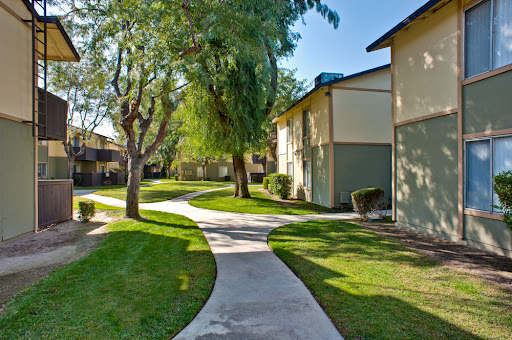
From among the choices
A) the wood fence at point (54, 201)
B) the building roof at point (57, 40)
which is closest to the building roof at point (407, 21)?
the building roof at point (57, 40)

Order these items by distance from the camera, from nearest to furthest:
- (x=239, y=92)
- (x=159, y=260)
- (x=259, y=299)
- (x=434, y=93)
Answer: (x=259, y=299)
(x=159, y=260)
(x=434, y=93)
(x=239, y=92)

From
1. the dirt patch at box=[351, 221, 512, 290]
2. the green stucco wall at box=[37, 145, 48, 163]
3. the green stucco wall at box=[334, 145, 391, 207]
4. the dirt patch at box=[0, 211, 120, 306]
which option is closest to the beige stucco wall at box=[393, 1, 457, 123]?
the dirt patch at box=[351, 221, 512, 290]

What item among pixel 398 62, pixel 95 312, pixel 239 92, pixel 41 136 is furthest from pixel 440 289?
pixel 239 92

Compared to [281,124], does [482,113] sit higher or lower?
lower

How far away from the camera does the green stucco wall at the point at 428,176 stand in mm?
7090

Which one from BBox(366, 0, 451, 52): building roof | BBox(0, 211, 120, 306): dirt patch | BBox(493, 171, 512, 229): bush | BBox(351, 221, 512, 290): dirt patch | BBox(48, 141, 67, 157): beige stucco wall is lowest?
BBox(0, 211, 120, 306): dirt patch

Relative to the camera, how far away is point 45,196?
9.25 meters

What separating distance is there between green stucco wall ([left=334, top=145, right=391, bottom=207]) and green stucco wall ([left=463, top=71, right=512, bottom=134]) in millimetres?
6645

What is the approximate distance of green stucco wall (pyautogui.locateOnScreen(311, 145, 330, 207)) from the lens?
1365 centimetres

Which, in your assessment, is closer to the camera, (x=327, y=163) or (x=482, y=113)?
(x=482, y=113)

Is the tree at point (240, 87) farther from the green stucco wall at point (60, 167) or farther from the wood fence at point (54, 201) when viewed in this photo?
the green stucco wall at point (60, 167)

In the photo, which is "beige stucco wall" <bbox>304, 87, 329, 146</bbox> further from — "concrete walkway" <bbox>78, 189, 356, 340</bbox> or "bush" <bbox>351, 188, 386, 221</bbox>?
"concrete walkway" <bbox>78, 189, 356, 340</bbox>

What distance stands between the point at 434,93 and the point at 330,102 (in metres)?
5.76

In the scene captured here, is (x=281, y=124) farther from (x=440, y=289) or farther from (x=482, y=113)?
(x=440, y=289)
